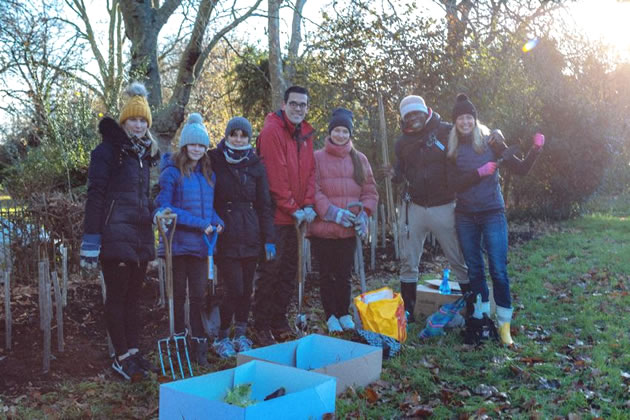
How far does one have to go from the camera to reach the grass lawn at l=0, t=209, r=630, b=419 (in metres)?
3.62

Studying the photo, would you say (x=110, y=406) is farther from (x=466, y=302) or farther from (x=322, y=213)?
(x=466, y=302)

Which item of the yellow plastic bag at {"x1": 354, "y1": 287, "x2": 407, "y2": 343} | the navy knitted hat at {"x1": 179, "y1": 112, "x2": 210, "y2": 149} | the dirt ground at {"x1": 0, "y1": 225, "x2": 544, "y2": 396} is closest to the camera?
the dirt ground at {"x1": 0, "y1": 225, "x2": 544, "y2": 396}

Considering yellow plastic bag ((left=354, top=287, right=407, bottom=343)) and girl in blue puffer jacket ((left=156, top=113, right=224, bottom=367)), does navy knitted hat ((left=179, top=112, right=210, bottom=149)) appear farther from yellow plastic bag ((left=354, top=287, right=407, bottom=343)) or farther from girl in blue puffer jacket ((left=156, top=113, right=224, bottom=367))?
yellow plastic bag ((left=354, top=287, right=407, bottom=343))

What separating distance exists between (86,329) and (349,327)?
229 centimetres

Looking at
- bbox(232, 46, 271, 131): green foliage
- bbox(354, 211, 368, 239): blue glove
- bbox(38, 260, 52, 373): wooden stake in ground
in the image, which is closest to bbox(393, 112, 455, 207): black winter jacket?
bbox(354, 211, 368, 239): blue glove

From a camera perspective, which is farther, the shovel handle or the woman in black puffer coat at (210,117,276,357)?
the woman in black puffer coat at (210,117,276,357)

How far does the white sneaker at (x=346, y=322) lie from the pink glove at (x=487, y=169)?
1.71m

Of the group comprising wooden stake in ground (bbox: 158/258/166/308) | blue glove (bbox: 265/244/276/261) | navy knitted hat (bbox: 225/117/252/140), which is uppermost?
navy knitted hat (bbox: 225/117/252/140)

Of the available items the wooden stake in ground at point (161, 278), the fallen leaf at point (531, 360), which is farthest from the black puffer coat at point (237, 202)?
the fallen leaf at point (531, 360)

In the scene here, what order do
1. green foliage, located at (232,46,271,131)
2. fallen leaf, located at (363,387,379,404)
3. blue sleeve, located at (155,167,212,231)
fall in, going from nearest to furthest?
fallen leaf, located at (363,387,379,404) < blue sleeve, located at (155,167,212,231) < green foliage, located at (232,46,271,131)

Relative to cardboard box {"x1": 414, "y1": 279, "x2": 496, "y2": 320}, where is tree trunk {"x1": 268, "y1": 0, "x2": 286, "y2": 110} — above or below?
above

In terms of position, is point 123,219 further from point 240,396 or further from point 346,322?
point 346,322

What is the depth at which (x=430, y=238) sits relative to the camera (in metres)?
10.4

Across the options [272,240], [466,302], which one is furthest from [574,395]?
[272,240]
